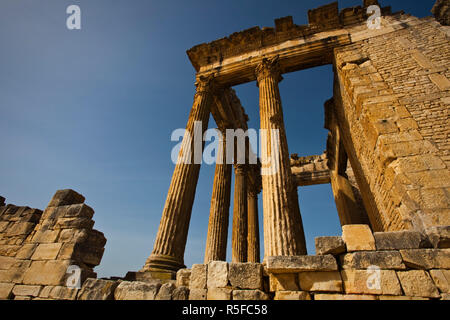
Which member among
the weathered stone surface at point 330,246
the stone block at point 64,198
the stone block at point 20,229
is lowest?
the weathered stone surface at point 330,246

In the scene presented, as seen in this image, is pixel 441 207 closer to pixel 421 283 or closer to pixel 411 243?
pixel 411 243

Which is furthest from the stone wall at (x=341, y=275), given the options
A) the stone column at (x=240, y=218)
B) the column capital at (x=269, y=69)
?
the column capital at (x=269, y=69)

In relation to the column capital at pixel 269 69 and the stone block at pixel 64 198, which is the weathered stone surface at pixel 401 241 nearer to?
the stone block at pixel 64 198

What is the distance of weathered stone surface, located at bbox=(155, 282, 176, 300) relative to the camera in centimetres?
349

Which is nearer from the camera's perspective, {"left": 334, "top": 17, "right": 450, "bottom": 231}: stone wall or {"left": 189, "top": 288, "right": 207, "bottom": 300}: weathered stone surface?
{"left": 189, "top": 288, "right": 207, "bottom": 300}: weathered stone surface

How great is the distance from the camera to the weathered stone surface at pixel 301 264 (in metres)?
3.11

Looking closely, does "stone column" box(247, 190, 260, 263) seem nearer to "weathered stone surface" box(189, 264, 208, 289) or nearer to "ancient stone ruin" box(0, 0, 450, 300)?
"ancient stone ruin" box(0, 0, 450, 300)

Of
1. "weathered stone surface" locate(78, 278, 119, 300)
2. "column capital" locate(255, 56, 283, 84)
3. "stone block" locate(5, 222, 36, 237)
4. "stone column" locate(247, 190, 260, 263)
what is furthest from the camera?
"stone column" locate(247, 190, 260, 263)

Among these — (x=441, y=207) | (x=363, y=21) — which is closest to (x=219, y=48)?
(x=363, y=21)

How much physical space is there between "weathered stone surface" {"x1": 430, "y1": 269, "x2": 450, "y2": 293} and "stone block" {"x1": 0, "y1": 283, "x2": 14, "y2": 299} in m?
7.61

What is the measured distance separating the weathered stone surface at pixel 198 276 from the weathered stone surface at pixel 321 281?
5.31 ft

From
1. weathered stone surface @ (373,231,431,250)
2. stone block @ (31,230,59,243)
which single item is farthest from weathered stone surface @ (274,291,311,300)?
stone block @ (31,230,59,243)

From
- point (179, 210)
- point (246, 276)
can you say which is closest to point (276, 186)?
point (246, 276)

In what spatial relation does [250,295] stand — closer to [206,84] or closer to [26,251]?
[26,251]
